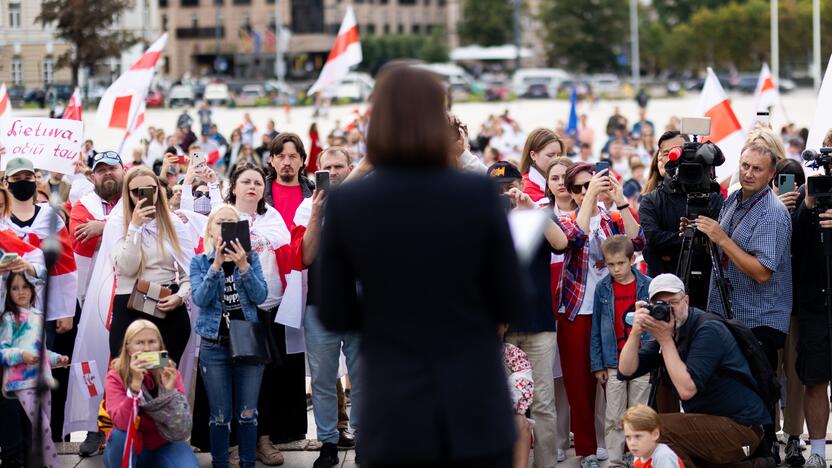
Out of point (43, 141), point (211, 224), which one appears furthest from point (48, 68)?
point (211, 224)

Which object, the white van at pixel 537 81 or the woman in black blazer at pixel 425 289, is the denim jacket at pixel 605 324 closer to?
the woman in black blazer at pixel 425 289

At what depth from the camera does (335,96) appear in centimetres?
6462

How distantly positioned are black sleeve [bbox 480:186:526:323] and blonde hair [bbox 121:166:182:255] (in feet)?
14.1

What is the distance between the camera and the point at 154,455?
6680 millimetres

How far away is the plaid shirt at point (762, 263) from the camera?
23.6 ft

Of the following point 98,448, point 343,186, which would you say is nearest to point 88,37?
point 98,448

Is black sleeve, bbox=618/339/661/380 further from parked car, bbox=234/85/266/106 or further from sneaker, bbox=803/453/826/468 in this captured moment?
parked car, bbox=234/85/266/106

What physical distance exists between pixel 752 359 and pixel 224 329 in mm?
2803

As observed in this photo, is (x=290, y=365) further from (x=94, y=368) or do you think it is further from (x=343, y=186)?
(x=343, y=186)

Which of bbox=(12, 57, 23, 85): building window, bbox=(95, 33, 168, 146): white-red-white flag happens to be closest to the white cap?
bbox=(95, 33, 168, 146): white-red-white flag

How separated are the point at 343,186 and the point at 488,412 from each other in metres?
0.71

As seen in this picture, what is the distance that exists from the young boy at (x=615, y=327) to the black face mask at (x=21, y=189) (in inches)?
139

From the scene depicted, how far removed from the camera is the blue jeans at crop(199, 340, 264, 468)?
23.0ft

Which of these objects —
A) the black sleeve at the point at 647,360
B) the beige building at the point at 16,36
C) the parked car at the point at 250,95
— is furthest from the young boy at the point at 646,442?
the parked car at the point at 250,95
